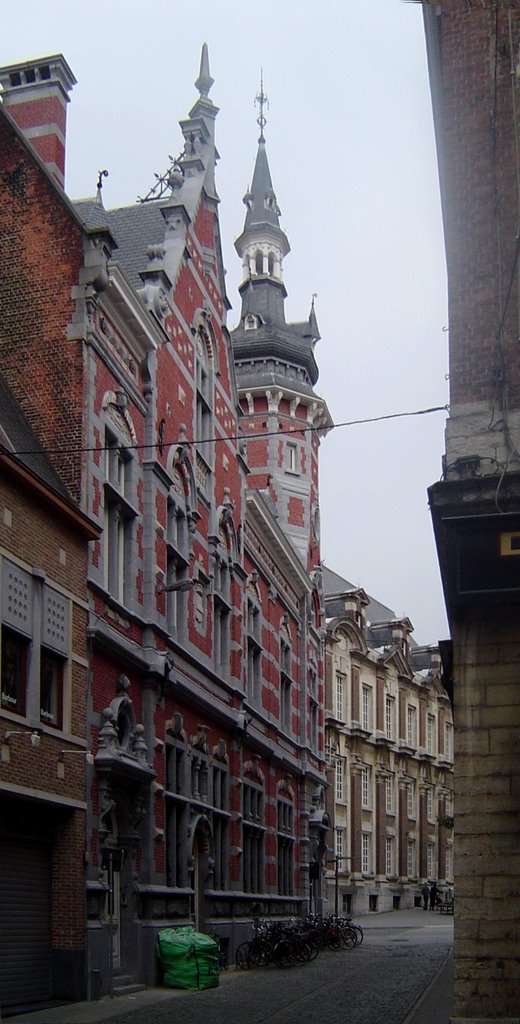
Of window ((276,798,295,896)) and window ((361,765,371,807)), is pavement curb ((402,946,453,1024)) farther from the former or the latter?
window ((361,765,371,807))

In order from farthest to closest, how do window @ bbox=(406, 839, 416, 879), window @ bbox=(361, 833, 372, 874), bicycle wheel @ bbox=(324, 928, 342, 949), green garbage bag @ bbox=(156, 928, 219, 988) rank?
window @ bbox=(406, 839, 416, 879)
window @ bbox=(361, 833, 372, 874)
bicycle wheel @ bbox=(324, 928, 342, 949)
green garbage bag @ bbox=(156, 928, 219, 988)

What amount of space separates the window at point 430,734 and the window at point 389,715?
5928mm

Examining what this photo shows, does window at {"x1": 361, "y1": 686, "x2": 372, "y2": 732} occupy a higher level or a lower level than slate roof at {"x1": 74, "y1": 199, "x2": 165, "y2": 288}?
lower

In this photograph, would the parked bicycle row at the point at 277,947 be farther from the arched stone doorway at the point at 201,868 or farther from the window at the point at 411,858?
the window at the point at 411,858

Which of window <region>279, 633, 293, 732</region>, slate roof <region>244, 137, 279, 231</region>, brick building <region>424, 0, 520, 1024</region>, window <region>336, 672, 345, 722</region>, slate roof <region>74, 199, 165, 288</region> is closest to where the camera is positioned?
brick building <region>424, 0, 520, 1024</region>

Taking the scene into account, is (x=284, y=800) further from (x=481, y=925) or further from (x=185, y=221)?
(x=481, y=925)

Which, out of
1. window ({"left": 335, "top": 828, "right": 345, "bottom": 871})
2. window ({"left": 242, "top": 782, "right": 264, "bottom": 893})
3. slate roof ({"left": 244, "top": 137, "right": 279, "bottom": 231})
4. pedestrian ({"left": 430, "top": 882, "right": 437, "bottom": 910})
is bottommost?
pedestrian ({"left": 430, "top": 882, "right": 437, "bottom": 910})

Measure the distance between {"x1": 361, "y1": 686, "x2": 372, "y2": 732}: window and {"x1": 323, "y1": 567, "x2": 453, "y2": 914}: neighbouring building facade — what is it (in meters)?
0.05

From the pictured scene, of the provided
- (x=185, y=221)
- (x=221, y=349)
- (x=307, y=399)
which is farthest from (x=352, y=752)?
(x=185, y=221)

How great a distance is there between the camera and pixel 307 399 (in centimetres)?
5491

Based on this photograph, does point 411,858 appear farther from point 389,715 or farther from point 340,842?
point 340,842

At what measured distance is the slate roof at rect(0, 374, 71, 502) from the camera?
19.4 metres

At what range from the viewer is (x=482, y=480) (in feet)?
48.7

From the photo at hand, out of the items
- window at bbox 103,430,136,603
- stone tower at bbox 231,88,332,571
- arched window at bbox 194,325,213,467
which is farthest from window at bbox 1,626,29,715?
stone tower at bbox 231,88,332,571
